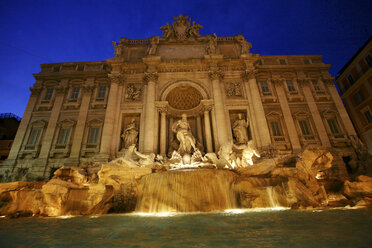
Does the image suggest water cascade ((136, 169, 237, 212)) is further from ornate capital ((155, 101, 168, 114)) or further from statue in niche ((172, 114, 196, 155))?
ornate capital ((155, 101, 168, 114))

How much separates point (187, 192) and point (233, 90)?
→ 12.6 m

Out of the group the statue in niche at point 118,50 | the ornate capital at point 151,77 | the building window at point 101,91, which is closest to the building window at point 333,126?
the ornate capital at point 151,77

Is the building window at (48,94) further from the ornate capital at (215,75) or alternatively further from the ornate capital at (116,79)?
the ornate capital at (215,75)

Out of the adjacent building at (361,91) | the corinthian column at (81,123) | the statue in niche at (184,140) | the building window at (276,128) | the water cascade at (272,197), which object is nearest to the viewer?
the water cascade at (272,197)

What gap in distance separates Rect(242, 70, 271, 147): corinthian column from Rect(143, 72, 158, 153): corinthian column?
9254mm

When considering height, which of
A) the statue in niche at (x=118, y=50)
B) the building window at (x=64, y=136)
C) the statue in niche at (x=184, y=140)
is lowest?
the statue in niche at (x=184, y=140)

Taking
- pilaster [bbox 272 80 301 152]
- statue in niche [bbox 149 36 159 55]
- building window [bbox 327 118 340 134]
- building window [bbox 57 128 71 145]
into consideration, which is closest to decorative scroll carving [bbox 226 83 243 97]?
pilaster [bbox 272 80 301 152]

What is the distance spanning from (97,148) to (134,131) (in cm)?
366

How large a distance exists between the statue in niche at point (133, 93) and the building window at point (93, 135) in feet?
14.4

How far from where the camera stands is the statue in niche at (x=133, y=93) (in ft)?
55.3

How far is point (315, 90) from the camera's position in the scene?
18.2 meters

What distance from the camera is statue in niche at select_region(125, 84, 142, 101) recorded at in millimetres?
16859

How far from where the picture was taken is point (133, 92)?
671 inches

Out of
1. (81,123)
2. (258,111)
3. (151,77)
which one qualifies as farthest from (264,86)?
(81,123)
